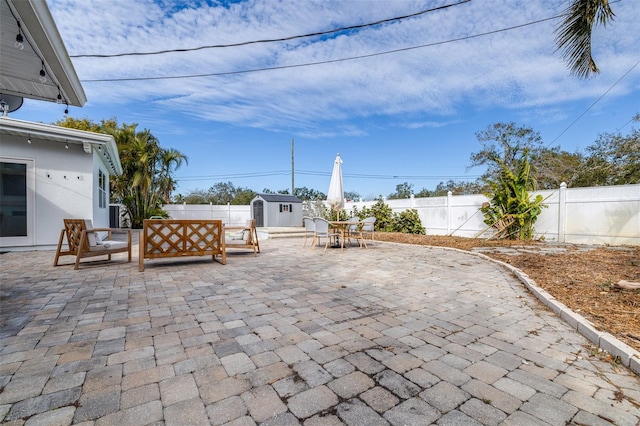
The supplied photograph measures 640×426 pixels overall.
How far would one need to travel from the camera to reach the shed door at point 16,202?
268 inches

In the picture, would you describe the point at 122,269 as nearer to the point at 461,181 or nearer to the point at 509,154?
the point at 509,154

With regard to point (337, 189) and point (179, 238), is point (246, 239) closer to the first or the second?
point (179, 238)

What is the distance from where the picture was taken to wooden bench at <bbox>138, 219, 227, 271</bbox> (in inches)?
201

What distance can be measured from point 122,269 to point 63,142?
195 inches

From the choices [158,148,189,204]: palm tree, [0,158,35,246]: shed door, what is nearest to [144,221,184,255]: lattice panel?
[0,158,35,246]: shed door

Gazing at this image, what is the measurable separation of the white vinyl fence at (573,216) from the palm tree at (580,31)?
5676mm

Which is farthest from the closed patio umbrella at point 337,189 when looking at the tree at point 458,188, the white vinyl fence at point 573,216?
the tree at point 458,188

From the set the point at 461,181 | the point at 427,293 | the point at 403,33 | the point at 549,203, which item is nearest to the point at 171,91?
the point at 403,33

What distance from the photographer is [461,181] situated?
29297mm

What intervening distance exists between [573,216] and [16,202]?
14968 millimetres

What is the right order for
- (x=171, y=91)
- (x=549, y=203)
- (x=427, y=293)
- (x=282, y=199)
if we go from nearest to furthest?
(x=427, y=293) → (x=549, y=203) → (x=171, y=91) → (x=282, y=199)

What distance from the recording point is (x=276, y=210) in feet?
51.9

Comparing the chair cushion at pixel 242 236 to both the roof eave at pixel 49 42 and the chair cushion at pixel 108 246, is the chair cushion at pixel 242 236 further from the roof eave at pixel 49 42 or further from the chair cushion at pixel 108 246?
the roof eave at pixel 49 42

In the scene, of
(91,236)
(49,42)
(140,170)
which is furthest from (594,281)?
(140,170)
